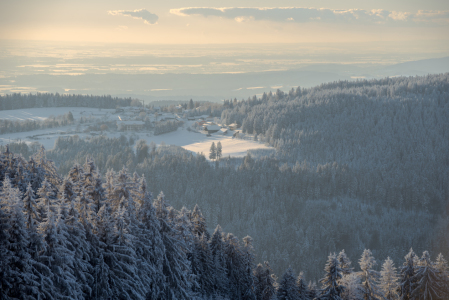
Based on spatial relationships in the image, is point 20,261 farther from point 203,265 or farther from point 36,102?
point 36,102

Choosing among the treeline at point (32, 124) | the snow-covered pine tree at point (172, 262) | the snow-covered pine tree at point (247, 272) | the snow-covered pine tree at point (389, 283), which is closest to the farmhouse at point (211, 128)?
the treeline at point (32, 124)

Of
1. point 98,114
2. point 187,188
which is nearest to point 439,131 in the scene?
point 187,188

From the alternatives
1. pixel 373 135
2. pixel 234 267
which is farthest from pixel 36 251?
pixel 373 135

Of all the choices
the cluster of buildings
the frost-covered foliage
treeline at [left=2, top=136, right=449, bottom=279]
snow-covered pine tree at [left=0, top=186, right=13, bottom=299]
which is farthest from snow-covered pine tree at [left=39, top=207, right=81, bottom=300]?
the cluster of buildings

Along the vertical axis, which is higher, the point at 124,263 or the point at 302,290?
the point at 124,263

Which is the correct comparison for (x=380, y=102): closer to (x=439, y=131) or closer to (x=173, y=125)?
(x=439, y=131)
